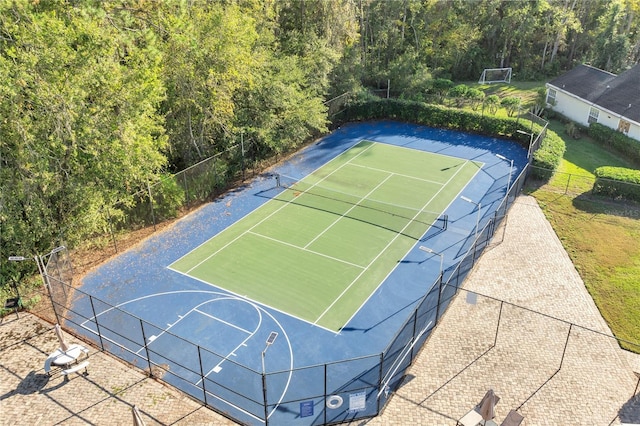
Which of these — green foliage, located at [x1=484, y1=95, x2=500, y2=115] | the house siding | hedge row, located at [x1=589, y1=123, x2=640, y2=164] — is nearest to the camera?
hedge row, located at [x1=589, y1=123, x2=640, y2=164]

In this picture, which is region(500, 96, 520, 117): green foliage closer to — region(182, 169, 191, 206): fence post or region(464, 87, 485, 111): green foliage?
region(464, 87, 485, 111): green foliage

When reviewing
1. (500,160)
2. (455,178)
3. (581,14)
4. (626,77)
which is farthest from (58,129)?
(581,14)

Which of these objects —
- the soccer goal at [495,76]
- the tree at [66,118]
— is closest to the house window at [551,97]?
the soccer goal at [495,76]

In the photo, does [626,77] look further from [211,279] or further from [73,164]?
[73,164]

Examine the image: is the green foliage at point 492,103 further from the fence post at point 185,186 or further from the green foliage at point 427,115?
the fence post at point 185,186

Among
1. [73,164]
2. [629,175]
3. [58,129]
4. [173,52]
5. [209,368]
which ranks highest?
[173,52]

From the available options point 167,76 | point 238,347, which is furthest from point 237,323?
point 167,76

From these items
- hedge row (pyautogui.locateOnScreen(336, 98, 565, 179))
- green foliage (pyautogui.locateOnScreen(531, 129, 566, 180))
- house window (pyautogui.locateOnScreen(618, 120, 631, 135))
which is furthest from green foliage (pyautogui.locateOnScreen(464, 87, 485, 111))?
green foliage (pyautogui.locateOnScreen(531, 129, 566, 180))
